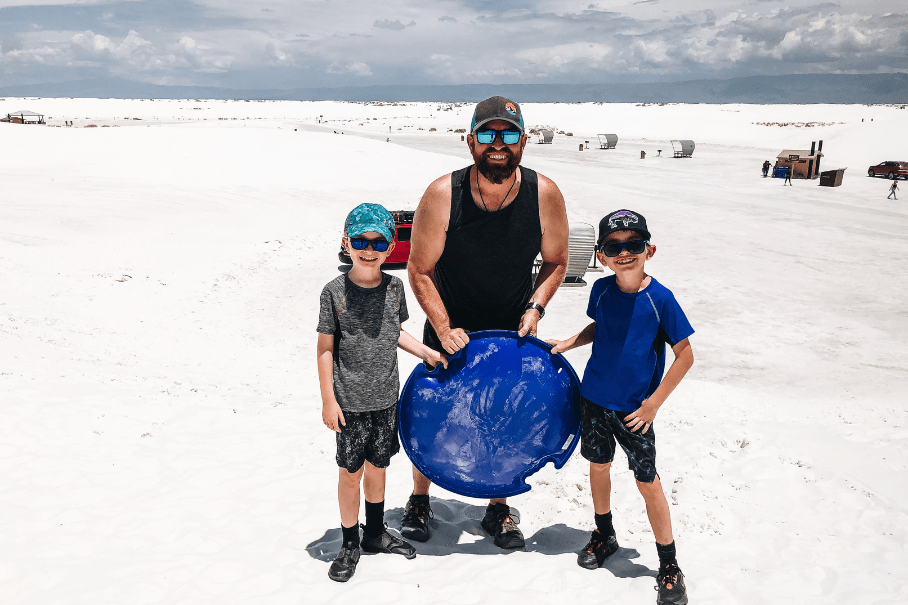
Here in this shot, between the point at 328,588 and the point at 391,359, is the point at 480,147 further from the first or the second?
the point at 328,588

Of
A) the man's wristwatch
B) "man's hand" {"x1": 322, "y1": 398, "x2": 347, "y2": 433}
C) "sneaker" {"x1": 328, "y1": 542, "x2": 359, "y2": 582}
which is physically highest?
the man's wristwatch

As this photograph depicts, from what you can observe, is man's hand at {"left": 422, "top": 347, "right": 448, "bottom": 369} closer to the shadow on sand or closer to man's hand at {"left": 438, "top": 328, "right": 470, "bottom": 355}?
man's hand at {"left": 438, "top": 328, "right": 470, "bottom": 355}

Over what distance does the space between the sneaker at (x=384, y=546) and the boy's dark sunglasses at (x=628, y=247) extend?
231 cm

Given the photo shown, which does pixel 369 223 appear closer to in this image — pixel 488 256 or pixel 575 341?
pixel 488 256

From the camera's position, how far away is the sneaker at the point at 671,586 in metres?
3.57

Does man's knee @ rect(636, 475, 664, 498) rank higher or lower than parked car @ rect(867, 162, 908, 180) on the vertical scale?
lower

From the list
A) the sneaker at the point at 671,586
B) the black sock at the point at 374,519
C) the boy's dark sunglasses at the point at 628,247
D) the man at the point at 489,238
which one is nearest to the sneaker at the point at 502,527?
the black sock at the point at 374,519

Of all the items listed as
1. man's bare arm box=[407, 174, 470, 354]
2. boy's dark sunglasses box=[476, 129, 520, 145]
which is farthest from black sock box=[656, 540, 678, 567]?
boy's dark sunglasses box=[476, 129, 520, 145]

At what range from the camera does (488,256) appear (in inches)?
151

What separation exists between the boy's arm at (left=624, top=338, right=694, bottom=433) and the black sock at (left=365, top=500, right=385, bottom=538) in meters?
1.67

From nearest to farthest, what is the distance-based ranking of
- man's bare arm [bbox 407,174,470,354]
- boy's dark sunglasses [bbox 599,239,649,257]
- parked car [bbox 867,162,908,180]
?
boy's dark sunglasses [bbox 599,239,649,257] → man's bare arm [bbox 407,174,470,354] → parked car [bbox 867,162,908,180]

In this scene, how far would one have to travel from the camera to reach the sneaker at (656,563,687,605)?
11.7ft

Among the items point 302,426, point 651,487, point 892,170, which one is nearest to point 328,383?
point 651,487

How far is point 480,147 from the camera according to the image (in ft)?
11.9
